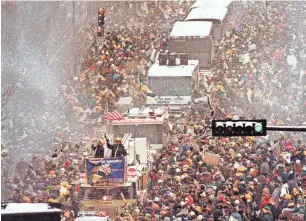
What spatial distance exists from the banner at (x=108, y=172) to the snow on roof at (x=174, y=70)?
1613mm

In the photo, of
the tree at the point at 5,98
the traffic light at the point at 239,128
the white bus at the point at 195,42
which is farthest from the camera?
the tree at the point at 5,98

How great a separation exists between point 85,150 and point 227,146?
5.85 feet

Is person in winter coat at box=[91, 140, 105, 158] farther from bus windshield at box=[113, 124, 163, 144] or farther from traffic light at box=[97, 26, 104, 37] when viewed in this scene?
traffic light at box=[97, 26, 104, 37]

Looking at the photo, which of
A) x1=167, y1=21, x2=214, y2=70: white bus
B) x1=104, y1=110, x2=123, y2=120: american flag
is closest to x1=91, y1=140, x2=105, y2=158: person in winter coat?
x1=104, y1=110, x2=123, y2=120: american flag

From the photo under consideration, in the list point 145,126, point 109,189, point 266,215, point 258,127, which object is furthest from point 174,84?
point 258,127

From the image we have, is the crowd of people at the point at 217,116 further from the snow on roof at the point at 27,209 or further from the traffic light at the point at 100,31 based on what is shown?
the snow on roof at the point at 27,209

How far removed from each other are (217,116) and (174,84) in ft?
2.34

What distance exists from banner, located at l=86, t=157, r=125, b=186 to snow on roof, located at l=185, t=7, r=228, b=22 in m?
2.55

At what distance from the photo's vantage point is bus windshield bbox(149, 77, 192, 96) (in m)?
12.6

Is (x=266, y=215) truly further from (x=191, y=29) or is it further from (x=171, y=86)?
(x=191, y=29)

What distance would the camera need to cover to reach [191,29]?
13.1 metres

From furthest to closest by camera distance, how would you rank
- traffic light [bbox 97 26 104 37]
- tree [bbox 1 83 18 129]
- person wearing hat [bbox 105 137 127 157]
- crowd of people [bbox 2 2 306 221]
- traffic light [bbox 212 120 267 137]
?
traffic light [bbox 97 26 104 37] → tree [bbox 1 83 18 129] → crowd of people [bbox 2 2 306 221] → person wearing hat [bbox 105 137 127 157] → traffic light [bbox 212 120 267 137]

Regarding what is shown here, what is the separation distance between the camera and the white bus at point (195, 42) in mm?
12914

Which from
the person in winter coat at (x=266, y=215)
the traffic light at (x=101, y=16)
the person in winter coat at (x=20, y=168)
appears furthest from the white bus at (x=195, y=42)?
the person in winter coat at (x=20, y=168)
